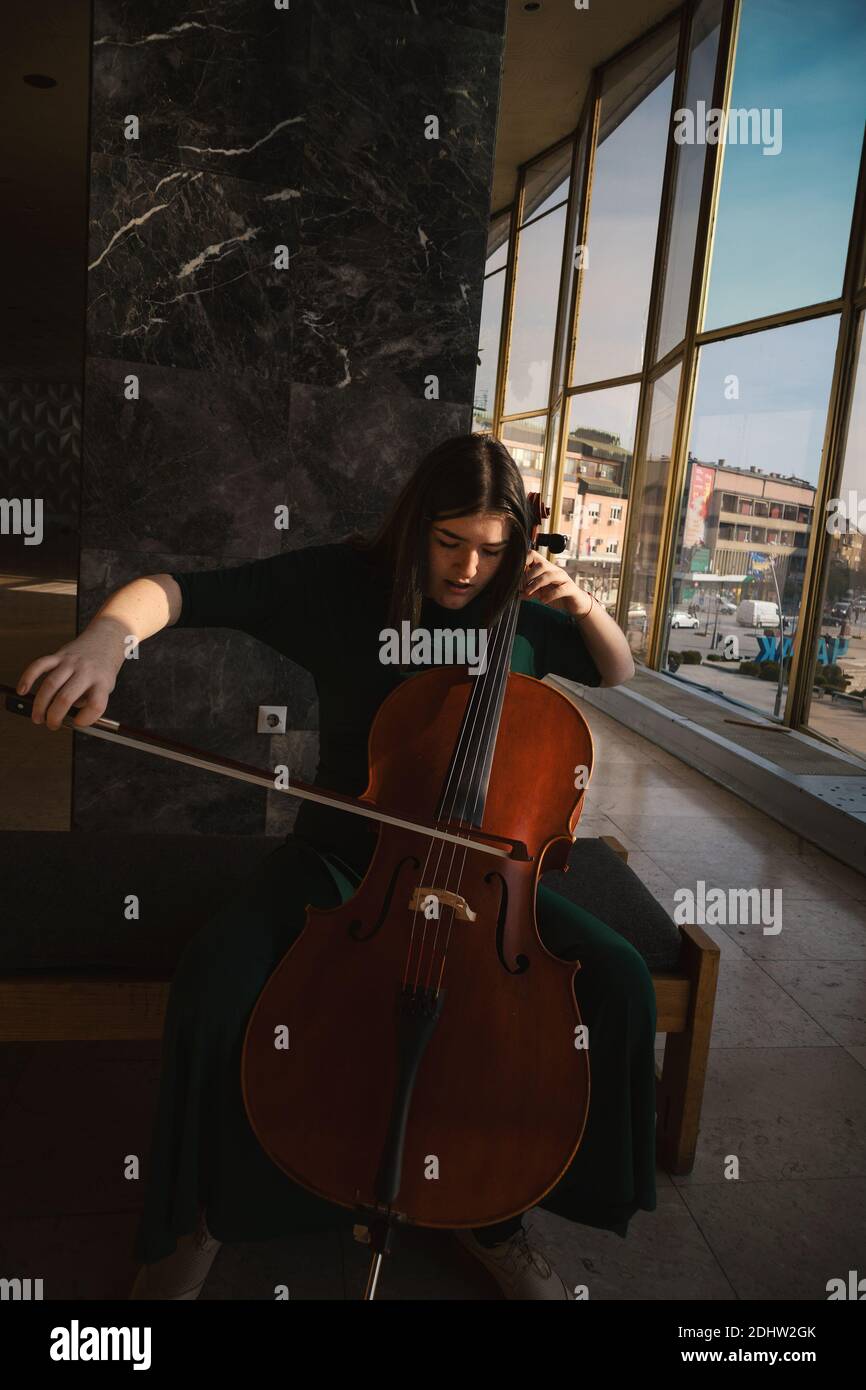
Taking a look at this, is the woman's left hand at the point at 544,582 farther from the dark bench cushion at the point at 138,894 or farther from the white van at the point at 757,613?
the white van at the point at 757,613

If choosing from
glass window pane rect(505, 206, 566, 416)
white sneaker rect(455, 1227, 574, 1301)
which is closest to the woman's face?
white sneaker rect(455, 1227, 574, 1301)

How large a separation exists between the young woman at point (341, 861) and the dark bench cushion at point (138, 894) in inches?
8.5

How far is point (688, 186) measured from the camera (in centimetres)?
616

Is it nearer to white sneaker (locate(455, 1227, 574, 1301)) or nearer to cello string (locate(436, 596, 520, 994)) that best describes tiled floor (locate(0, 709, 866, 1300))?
white sneaker (locate(455, 1227, 574, 1301))

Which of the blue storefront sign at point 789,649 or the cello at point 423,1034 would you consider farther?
the blue storefront sign at point 789,649

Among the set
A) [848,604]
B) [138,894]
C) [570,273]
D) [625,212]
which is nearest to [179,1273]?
[138,894]

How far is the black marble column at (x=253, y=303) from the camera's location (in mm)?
2600

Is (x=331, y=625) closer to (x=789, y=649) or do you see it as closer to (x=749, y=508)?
(x=789, y=649)

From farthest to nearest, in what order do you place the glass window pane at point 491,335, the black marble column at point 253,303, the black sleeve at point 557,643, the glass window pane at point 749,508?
the glass window pane at point 491,335, the glass window pane at point 749,508, the black marble column at point 253,303, the black sleeve at point 557,643

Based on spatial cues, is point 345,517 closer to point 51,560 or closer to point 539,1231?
point 539,1231

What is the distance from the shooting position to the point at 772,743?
4.64 m

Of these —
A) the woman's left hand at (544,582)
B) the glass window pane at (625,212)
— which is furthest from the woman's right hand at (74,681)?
the glass window pane at (625,212)
